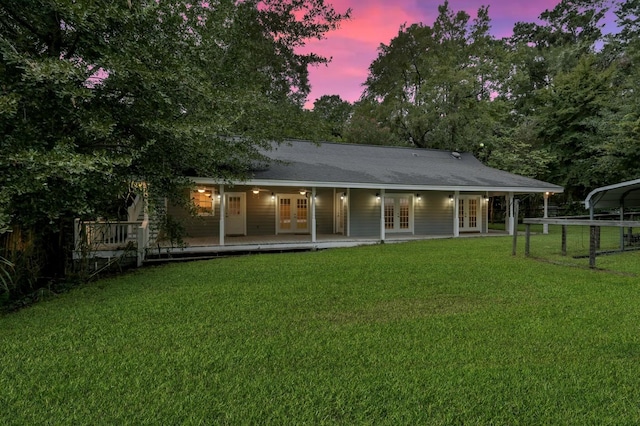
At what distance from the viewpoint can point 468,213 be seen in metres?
16.3

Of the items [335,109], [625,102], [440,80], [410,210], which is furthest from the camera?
[335,109]

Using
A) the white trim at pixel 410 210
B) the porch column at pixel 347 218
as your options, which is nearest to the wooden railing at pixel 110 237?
the porch column at pixel 347 218

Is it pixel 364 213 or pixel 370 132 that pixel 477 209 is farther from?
pixel 370 132

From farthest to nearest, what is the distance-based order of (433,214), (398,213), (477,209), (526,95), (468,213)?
(526,95) → (477,209) → (468,213) → (433,214) → (398,213)

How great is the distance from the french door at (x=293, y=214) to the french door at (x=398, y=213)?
336 centimetres

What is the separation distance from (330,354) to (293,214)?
Answer: 11.2 m

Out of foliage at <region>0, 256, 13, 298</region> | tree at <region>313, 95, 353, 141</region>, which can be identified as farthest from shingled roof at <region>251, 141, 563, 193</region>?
tree at <region>313, 95, 353, 141</region>

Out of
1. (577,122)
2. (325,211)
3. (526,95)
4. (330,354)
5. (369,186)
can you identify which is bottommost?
(330,354)

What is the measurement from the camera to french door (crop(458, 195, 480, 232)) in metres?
16.2

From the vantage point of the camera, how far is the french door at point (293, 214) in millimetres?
14219

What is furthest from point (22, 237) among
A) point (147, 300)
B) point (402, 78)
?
point (402, 78)

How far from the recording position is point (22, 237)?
22.3ft

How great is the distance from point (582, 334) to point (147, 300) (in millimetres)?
5572

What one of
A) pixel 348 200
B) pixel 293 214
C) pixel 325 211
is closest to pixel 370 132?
pixel 325 211
